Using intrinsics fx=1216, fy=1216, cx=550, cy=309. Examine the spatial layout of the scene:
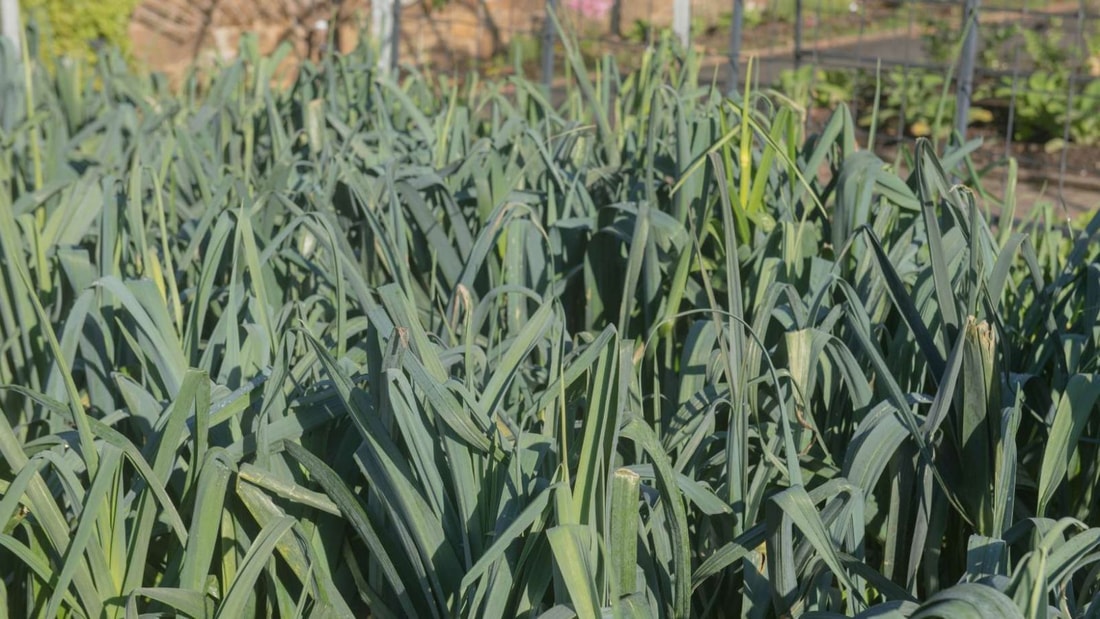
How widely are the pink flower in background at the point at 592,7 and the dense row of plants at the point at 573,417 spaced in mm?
5377

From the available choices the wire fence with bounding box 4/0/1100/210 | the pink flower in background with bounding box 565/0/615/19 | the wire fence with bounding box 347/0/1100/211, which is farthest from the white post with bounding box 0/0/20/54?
the pink flower in background with bounding box 565/0/615/19

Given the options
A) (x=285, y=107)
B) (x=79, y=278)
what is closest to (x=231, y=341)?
(x=79, y=278)

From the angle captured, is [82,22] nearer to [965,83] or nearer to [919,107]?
[919,107]

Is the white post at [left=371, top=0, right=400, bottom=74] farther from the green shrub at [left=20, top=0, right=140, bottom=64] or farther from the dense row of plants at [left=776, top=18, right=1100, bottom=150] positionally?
the green shrub at [left=20, top=0, right=140, bottom=64]

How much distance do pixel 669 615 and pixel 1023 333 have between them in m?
0.63

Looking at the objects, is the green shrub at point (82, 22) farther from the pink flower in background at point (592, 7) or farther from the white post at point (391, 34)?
the pink flower in background at point (592, 7)

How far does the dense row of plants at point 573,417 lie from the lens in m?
1.01

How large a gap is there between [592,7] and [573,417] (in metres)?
6.54

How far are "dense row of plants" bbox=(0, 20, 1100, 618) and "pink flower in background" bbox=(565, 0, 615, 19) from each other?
17.6 feet

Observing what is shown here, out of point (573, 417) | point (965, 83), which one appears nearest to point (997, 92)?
point (965, 83)

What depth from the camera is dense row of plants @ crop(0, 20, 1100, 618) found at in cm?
101

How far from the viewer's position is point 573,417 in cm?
114

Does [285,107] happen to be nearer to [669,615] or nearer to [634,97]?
[634,97]

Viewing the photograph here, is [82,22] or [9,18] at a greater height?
[9,18]
